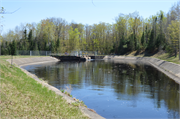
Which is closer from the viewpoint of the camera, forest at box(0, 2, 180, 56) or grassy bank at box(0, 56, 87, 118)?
grassy bank at box(0, 56, 87, 118)

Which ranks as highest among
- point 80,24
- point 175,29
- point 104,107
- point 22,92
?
point 80,24

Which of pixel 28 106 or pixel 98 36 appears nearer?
pixel 28 106

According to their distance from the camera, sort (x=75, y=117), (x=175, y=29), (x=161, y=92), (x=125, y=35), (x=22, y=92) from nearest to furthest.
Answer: (x=75, y=117), (x=22, y=92), (x=161, y=92), (x=175, y=29), (x=125, y=35)

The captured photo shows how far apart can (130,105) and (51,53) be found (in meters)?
67.1

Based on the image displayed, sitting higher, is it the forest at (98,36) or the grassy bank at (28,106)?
the forest at (98,36)

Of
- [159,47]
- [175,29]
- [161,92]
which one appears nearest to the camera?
[161,92]

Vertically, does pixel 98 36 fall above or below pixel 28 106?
above

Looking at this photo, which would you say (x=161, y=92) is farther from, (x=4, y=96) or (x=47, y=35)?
(x=47, y=35)

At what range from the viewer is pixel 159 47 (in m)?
76.1

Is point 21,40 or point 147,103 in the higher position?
point 21,40

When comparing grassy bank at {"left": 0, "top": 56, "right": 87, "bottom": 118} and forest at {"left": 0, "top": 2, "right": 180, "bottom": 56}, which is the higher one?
forest at {"left": 0, "top": 2, "right": 180, "bottom": 56}

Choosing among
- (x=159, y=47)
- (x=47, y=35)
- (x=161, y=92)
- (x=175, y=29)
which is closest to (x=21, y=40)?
(x=47, y=35)

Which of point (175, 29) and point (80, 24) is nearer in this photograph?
point (175, 29)

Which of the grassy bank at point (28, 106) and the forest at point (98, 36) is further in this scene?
the forest at point (98, 36)
